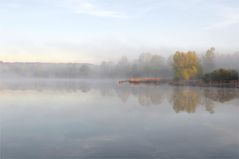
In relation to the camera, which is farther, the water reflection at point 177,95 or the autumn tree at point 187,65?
the autumn tree at point 187,65

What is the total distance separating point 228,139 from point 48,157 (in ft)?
29.6

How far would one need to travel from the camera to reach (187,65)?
9231cm

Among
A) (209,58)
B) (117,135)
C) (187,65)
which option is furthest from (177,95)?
(209,58)

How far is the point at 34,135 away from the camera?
1570 cm

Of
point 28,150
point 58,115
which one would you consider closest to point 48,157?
point 28,150

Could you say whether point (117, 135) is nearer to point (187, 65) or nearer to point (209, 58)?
point (187, 65)

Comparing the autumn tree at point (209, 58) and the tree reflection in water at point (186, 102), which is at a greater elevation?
the autumn tree at point (209, 58)

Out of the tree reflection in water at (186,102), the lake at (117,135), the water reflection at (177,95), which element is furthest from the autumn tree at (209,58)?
the lake at (117,135)

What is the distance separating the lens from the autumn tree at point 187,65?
89938 millimetres

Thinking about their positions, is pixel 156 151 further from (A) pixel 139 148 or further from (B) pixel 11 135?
(B) pixel 11 135

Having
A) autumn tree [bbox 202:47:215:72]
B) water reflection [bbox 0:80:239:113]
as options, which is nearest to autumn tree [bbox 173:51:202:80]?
autumn tree [bbox 202:47:215:72]

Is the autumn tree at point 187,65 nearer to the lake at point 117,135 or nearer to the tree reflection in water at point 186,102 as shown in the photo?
the tree reflection in water at point 186,102

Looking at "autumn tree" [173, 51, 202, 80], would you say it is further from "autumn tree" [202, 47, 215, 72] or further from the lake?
the lake

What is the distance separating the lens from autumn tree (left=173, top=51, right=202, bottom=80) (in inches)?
3541
